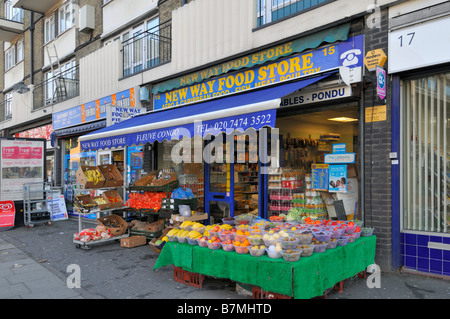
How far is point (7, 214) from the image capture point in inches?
438

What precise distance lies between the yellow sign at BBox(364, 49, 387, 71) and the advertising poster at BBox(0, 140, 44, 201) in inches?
424

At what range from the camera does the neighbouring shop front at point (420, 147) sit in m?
5.34

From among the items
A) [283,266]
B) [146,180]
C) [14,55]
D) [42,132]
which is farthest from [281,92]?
[14,55]

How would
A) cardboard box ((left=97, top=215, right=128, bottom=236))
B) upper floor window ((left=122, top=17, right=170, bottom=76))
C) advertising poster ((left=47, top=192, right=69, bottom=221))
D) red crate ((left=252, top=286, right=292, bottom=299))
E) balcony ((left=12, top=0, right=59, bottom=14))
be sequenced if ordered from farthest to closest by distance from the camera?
balcony ((left=12, top=0, right=59, bottom=14)) → advertising poster ((left=47, top=192, right=69, bottom=221)) → upper floor window ((left=122, top=17, right=170, bottom=76)) → cardboard box ((left=97, top=215, right=128, bottom=236)) → red crate ((left=252, top=286, right=292, bottom=299))

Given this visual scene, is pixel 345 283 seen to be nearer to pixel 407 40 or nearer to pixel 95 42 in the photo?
pixel 407 40

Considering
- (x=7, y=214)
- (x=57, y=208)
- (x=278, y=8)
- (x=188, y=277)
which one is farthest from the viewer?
(x=57, y=208)

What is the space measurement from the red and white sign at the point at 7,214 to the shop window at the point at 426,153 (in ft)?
36.2

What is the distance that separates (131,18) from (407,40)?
9147mm

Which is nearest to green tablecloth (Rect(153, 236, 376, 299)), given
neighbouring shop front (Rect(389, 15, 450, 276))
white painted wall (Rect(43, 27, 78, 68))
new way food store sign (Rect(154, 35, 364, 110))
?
neighbouring shop front (Rect(389, 15, 450, 276))

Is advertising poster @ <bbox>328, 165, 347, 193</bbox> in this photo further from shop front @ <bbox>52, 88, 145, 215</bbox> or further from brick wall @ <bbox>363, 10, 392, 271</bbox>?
shop front @ <bbox>52, 88, 145, 215</bbox>

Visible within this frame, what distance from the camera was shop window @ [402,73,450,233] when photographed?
18.1 feet

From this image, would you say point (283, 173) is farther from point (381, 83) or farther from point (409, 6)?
point (409, 6)

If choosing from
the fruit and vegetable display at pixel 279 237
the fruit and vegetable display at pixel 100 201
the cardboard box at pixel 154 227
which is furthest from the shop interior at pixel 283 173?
the fruit and vegetable display at pixel 100 201

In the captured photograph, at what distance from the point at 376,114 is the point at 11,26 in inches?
838
